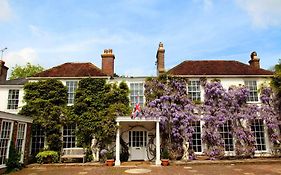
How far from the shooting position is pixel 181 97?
54.2 ft

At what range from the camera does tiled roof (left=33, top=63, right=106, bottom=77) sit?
57.6ft

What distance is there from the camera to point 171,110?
1596cm

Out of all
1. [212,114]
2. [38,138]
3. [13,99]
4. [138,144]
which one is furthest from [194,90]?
[13,99]

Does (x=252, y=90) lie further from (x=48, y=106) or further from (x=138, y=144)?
(x=48, y=106)

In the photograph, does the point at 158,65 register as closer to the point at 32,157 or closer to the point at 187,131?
the point at 187,131

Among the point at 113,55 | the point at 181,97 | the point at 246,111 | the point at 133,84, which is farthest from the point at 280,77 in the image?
the point at 113,55

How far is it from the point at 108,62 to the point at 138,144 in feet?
22.2

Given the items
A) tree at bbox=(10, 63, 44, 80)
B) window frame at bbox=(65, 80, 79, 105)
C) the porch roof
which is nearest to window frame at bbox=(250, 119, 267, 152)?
the porch roof

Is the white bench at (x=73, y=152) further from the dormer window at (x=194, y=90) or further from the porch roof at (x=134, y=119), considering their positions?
the dormer window at (x=194, y=90)

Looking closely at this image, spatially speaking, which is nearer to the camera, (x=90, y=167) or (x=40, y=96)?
(x=90, y=167)

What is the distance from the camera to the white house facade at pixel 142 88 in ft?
53.5

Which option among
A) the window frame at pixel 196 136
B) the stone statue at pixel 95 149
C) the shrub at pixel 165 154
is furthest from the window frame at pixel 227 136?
the stone statue at pixel 95 149

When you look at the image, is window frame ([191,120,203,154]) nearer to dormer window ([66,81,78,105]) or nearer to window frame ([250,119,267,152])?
window frame ([250,119,267,152])

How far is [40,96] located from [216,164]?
41.8 feet
